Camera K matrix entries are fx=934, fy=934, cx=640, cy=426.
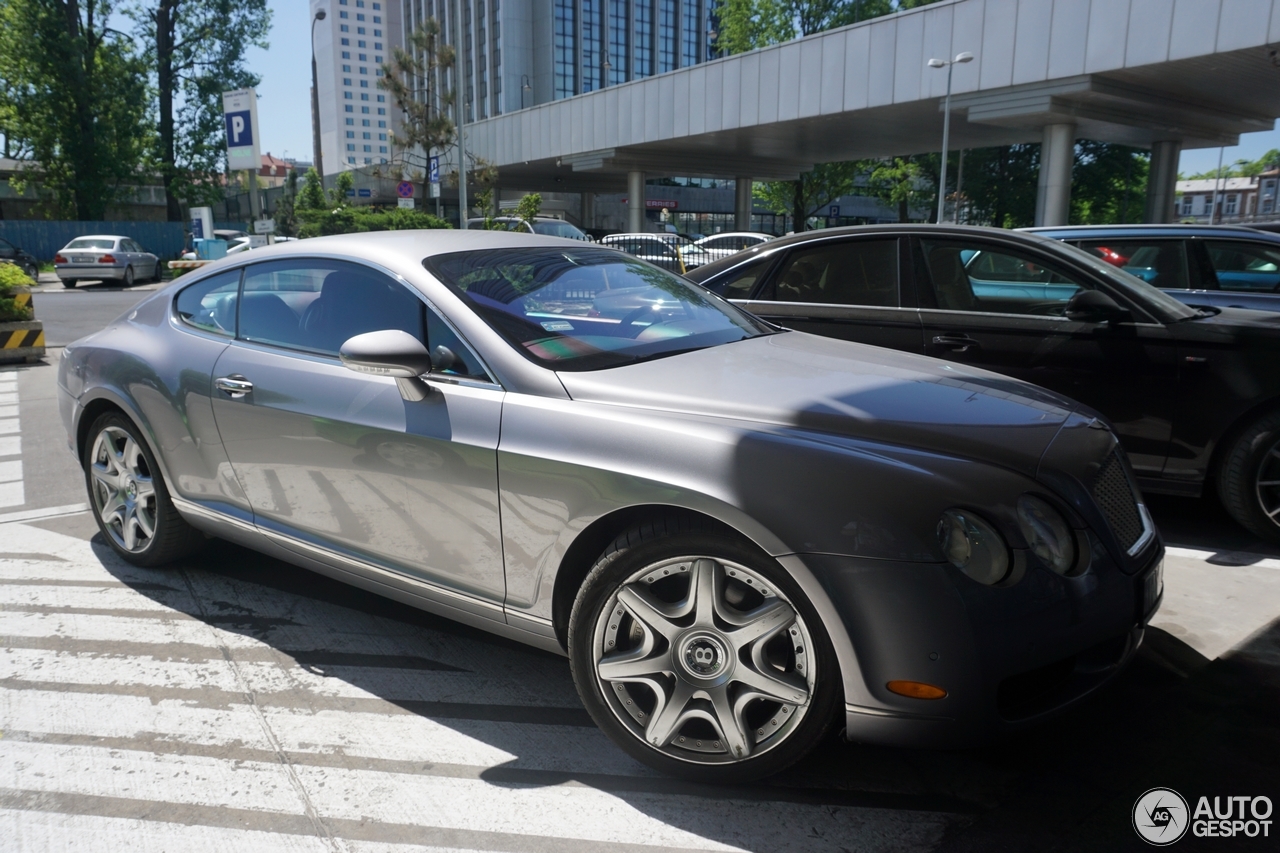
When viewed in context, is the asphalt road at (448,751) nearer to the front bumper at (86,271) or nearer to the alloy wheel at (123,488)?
the alloy wheel at (123,488)

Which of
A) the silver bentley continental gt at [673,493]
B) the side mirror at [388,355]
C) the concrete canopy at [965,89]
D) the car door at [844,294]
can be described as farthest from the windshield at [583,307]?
the concrete canopy at [965,89]

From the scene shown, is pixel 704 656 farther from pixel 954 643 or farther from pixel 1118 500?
pixel 1118 500

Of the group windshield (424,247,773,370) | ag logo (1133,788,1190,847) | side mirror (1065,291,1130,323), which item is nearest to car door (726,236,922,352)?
side mirror (1065,291,1130,323)

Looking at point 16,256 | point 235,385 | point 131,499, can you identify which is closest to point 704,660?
point 235,385

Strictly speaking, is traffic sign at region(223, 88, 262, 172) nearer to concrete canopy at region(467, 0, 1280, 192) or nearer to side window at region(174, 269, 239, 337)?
side window at region(174, 269, 239, 337)

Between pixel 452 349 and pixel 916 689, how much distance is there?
5.81ft

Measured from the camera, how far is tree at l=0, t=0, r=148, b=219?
1496 inches

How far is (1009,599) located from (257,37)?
49.3 meters

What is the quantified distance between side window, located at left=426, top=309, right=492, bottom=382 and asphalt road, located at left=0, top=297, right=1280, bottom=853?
1137 millimetres

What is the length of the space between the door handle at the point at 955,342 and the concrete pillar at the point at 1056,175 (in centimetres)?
2274

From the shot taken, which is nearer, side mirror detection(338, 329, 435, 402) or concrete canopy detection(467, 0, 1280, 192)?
side mirror detection(338, 329, 435, 402)

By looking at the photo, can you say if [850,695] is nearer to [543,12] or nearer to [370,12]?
[543,12]

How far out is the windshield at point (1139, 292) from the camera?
480cm

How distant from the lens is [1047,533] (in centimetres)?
240
